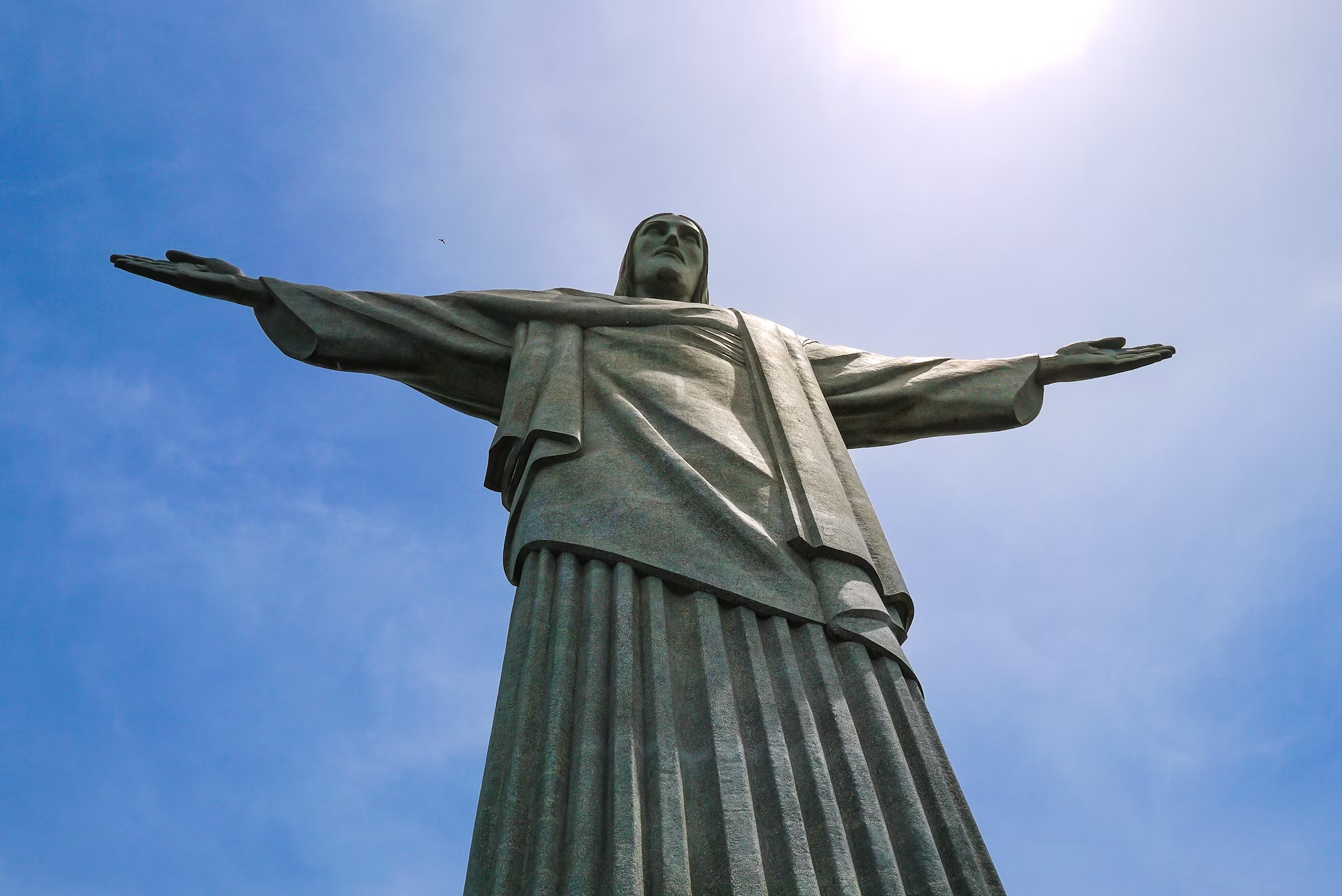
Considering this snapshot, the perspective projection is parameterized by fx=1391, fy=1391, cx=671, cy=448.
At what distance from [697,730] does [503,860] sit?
1.03 metres

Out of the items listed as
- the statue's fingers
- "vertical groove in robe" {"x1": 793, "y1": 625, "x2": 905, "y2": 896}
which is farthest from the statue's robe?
the statue's fingers

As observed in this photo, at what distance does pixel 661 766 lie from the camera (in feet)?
18.2

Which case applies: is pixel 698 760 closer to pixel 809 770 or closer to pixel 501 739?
pixel 809 770

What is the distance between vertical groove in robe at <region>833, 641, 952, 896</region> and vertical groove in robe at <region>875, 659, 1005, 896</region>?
6cm

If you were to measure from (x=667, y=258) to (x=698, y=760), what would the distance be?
528 cm

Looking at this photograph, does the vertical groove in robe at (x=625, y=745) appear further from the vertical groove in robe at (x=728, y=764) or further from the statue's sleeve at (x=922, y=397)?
the statue's sleeve at (x=922, y=397)

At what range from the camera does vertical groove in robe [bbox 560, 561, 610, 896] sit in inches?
203

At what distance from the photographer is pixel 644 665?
6.15 meters

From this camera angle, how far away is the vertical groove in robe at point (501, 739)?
5.35 metres

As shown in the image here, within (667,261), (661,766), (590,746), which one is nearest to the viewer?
→ (661,766)

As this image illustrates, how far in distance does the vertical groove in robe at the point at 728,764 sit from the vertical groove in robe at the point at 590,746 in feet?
1.45

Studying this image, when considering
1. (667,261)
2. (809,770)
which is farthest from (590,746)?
(667,261)

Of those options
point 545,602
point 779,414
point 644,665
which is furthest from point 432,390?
point 644,665

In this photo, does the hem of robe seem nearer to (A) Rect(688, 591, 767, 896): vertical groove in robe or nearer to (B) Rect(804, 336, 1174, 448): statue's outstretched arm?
(A) Rect(688, 591, 767, 896): vertical groove in robe
